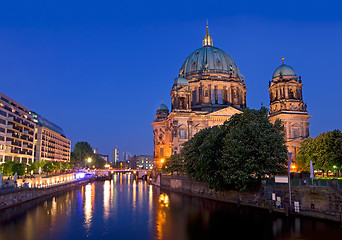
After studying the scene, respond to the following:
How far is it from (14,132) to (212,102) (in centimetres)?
7201

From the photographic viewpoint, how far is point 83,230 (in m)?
36.6

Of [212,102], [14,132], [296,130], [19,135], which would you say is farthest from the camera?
[212,102]

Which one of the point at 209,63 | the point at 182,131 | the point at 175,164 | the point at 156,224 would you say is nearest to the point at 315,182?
the point at 156,224

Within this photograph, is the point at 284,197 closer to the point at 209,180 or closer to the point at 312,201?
the point at 312,201

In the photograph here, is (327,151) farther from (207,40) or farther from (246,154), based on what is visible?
(207,40)

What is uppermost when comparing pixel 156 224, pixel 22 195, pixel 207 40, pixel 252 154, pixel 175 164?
pixel 207 40

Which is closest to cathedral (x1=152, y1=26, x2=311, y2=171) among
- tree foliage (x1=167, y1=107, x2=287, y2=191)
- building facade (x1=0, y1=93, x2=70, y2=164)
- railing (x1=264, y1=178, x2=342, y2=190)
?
tree foliage (x1=167, y1=107, x2=287, y2=191)

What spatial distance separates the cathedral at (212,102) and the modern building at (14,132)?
48.8 metres

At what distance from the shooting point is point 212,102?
12106 centimetres

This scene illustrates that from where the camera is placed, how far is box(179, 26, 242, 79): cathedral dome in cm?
12750

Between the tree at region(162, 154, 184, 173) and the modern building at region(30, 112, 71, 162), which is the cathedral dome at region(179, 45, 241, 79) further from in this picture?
the modern building at region(30, 112, 71, 162)

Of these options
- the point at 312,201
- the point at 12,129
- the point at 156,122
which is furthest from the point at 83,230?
the point at 156,122

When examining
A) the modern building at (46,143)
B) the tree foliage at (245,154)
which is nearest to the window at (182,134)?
the tree foliage at (245,154)

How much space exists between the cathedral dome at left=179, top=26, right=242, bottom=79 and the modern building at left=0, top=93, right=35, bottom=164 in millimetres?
64784
